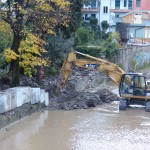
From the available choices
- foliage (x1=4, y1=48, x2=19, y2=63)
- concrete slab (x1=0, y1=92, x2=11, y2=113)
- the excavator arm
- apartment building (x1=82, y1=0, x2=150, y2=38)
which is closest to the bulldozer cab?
the excavator arm

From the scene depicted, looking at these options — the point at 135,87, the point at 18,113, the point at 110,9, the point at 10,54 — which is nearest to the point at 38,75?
the point at 10,54

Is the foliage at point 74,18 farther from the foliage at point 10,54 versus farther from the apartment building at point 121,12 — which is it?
the apartment building at point 121,12

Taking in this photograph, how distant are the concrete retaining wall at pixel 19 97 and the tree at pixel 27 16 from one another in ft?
6.47

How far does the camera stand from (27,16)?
2181 cm

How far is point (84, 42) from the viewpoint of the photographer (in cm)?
4150

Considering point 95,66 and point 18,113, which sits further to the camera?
point 95,66

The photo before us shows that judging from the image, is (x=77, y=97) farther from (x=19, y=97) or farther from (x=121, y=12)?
(x=121, y=12)

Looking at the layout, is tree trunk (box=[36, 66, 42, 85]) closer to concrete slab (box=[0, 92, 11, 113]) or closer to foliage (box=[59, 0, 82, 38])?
foliage (box=[59, 0, 82, 38])

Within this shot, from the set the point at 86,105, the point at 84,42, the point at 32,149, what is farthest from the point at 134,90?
the point at 84,42

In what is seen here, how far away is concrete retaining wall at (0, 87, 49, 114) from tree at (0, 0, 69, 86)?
1971 mm

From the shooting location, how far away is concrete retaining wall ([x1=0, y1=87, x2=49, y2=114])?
58.2 ft

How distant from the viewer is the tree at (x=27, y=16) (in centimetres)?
2144

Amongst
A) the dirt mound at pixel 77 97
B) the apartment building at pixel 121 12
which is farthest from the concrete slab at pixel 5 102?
the apartment building at pixel 121 12

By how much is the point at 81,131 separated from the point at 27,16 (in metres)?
6.81
